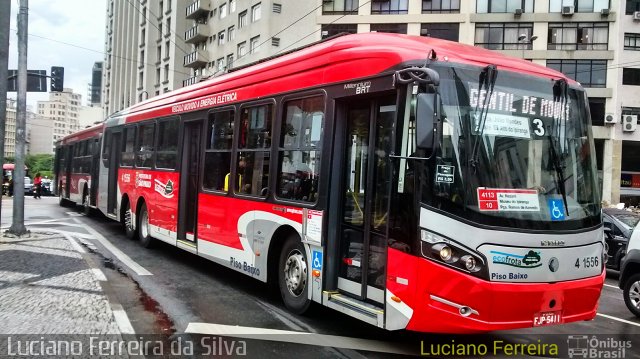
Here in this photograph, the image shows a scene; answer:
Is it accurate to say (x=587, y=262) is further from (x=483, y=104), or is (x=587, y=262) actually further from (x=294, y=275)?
(x=294, y=275)

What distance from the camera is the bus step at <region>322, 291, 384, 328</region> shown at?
5227 mm

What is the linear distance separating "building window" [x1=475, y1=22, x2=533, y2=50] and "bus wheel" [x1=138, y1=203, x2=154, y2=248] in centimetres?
3322

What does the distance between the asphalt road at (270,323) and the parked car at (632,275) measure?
0.20 m

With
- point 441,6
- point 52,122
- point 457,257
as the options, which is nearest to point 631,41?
point 441,6

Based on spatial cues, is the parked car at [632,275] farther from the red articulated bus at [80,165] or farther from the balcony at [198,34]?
the balcony at [198,34]

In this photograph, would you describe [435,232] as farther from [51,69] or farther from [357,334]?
[51,69]

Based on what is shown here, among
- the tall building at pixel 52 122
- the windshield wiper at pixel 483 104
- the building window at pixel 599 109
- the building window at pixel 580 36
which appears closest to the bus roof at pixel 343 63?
the windshield wiper at pixel 483 104

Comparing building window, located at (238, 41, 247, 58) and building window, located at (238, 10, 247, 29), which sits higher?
building window, located at (238, 10, 247, 29)

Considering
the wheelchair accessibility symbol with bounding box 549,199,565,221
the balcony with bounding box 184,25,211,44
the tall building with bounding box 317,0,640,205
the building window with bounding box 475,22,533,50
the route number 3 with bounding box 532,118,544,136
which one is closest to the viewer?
the wheelchair accessibility symbol with bounding box 549,199,565,221

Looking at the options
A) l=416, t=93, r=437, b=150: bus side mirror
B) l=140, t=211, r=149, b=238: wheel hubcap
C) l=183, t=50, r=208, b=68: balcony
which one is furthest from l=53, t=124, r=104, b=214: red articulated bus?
l=183, t=50, r=208, b=68: balcony

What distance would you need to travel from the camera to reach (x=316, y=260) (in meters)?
Answer: 6.17

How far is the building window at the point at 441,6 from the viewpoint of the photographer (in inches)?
1571

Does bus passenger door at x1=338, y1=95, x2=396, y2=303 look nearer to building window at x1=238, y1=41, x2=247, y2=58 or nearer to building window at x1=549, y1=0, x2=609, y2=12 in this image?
building window at x1=549, y1=0, x2=609, y2=12

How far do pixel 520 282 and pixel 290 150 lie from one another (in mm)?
3233
